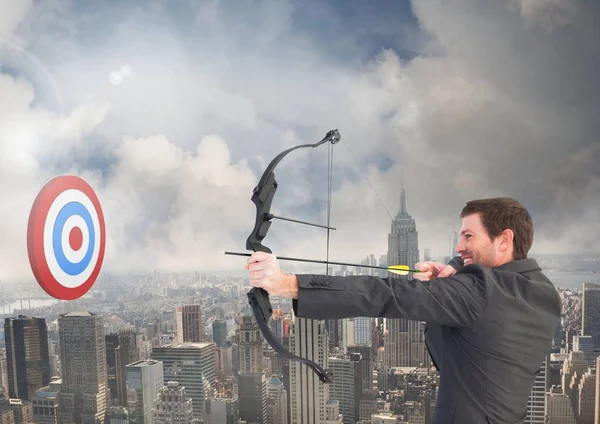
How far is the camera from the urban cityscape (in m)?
2.37

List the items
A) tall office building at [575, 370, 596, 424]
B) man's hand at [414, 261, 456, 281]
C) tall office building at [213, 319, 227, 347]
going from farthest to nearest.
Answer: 1. tall office building at [213, 319, 227, 347]
2. tall office building at [575, 370, 596, 424]
3. man's hand at [414, 261, 456, 281]

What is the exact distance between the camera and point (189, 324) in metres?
3.00

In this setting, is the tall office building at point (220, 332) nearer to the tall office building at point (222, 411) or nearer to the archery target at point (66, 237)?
the tall office building at point (222, 411)

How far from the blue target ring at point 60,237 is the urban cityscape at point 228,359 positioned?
0.21 metres

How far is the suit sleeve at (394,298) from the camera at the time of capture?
760mm

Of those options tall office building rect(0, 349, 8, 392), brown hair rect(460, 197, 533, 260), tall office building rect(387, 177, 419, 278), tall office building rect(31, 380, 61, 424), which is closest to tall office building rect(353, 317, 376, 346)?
tall office building rect(387, 177, 419, 278)

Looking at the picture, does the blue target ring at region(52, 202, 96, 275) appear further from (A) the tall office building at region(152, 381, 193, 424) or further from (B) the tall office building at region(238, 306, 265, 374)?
(B) the tall office building at region(238, 306, 265, 374)

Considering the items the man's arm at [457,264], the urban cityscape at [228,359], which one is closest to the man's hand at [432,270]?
the man's arm at [457,264]

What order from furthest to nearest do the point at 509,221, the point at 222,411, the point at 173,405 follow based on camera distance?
the point at 173,405
the point at 222,411
the point at 509,221

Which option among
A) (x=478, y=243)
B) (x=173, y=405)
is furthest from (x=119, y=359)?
(x=478, y=243)

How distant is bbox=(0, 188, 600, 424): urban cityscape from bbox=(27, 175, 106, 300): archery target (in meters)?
0.20

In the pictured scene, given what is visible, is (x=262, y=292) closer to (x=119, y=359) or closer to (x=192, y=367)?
(x=192, y=367)

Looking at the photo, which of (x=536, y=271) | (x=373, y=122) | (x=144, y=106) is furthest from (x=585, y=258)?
(x=144, y=106)

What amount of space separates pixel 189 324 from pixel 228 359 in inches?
12.9
